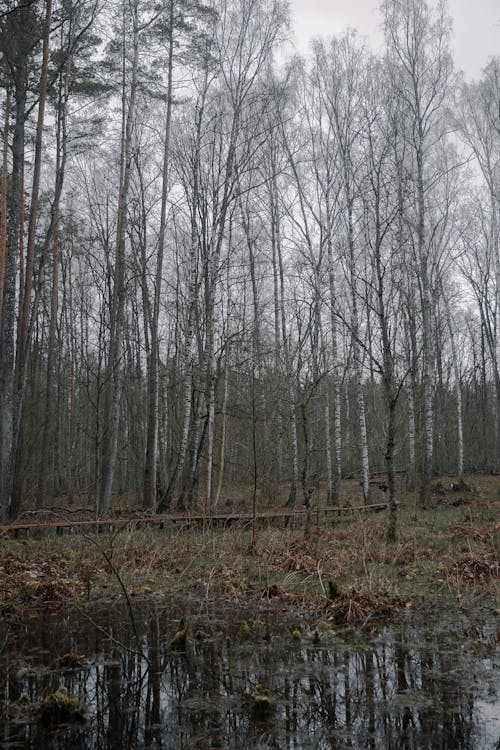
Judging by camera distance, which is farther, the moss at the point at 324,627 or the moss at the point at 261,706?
the moss at the point at 324,627

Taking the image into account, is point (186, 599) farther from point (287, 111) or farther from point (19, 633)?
point (287, 111)

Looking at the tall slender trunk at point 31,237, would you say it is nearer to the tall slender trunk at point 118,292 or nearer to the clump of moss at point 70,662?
the tall slender trunk at point 118,292

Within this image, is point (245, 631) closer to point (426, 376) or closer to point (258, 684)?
point (258, 684)

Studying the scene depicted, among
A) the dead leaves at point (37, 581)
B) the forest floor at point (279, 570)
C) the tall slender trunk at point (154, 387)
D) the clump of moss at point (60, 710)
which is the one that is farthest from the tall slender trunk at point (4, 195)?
the clump of moss at point (60, 710)

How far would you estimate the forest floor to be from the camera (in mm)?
5027

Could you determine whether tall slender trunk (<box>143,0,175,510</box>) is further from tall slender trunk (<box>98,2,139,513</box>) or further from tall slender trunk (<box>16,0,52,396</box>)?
tall slender trunk (<box>16,0,52,396</box>)

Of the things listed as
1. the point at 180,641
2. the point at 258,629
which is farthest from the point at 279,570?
the point at 180,641

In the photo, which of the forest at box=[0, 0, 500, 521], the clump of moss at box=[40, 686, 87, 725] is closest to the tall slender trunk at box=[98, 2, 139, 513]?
the forest at box=[0, 0, 500, 521]

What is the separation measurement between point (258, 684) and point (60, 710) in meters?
1.01

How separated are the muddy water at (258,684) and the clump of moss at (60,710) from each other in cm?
5

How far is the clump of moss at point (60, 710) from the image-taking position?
263cm

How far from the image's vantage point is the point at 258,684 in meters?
2.98

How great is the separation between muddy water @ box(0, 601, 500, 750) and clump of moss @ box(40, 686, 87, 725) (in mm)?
54

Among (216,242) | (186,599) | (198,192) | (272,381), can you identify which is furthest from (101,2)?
(186,599)
